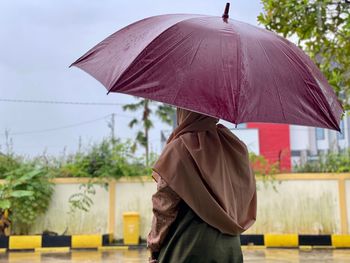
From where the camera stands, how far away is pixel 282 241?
30.4 ft

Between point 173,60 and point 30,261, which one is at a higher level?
point 173,60

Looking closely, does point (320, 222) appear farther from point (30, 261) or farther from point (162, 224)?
point (162, 224)

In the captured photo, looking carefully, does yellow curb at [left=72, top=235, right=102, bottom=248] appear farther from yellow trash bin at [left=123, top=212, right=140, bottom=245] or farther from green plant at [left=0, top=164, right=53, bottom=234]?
green plant at [left=0, top=164, right=53, bottom=234]

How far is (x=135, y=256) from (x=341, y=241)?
4.07 metres

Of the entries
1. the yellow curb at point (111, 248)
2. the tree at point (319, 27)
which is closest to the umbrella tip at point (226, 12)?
the tree at point (319, 27)

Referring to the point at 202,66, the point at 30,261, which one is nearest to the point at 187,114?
the point at 202,66

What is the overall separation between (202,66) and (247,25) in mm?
522

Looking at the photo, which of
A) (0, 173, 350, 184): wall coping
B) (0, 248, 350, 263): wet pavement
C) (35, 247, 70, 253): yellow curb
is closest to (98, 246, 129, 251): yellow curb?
(0, 248, 350, 263): wet pavement

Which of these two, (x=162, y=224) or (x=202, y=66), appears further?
(x=202, y=66)

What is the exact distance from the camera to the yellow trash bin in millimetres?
9375

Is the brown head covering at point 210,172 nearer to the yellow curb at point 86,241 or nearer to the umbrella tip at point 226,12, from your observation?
the umbrella tip at point 226,12

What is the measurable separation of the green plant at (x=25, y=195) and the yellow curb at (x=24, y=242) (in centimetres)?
39

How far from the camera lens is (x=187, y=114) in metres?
1.82

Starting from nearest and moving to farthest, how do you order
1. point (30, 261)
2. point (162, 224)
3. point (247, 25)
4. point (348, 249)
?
point (162, 224) → point (247, 25) → point (30, 261) → point (348, 249)
